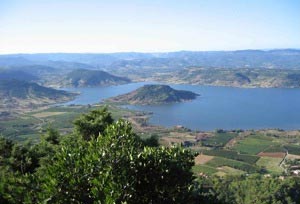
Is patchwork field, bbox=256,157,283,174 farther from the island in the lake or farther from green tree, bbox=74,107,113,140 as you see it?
the island in the lake

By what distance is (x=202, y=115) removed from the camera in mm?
87312

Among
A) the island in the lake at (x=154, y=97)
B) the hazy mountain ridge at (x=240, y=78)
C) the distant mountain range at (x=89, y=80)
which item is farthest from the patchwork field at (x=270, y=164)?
the distant mountain range at (x=89, y=80)

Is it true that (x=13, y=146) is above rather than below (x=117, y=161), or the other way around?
below

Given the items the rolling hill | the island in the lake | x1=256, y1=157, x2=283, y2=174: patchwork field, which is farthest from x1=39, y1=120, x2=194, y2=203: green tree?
the rolling hill

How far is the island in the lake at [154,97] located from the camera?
109 m

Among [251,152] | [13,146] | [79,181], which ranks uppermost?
[79,181]

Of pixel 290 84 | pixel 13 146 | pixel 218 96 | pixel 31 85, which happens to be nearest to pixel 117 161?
pixel 13 146

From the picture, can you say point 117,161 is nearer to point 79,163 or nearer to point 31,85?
point 79,163

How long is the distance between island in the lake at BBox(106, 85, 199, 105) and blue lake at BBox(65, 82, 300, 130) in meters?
4.28

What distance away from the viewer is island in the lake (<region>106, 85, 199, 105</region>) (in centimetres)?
10926

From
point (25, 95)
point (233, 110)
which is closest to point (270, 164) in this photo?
point (233, 110)

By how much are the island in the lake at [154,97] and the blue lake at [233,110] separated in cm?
428

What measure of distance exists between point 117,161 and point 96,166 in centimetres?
43

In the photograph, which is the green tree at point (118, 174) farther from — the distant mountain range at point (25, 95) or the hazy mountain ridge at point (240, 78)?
the hazy mountain ridge at point (240, 78)
